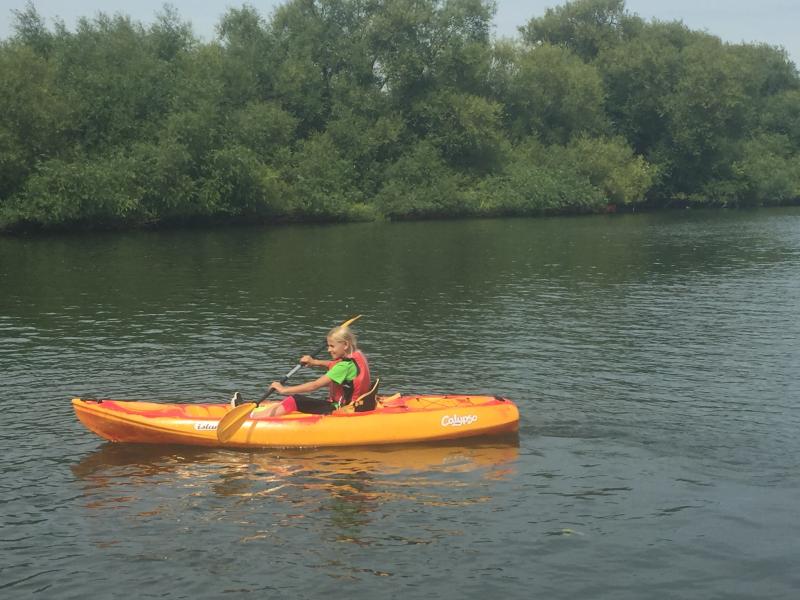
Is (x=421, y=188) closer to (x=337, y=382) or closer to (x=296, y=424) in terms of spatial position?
(x=337, y=382)

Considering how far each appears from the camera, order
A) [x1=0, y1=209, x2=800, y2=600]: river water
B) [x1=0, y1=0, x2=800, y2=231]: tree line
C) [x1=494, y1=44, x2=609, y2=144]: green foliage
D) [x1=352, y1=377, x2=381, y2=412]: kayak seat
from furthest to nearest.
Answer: [x1=494, y1=44, x2=609, y2=144]: green foliage, [x1=0, y1=0, x2=800, y2=231]: tree line, [x1=352, y1=377, x2=381, y2=412]: kayak seat, [x1=0, y1=209, x2=800, y2=600]: river water

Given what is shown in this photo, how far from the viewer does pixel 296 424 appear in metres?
12.1

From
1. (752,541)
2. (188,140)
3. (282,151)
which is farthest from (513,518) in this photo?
(282,151)

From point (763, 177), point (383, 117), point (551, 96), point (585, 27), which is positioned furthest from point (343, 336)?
point (585, 27)

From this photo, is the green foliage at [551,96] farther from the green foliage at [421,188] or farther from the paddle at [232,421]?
the paddle at [232,421]

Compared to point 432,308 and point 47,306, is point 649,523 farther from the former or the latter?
point 47,306

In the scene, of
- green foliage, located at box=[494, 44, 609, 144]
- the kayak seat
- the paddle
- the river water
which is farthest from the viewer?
green foliage, located at box=[494, 44, 609, 144]

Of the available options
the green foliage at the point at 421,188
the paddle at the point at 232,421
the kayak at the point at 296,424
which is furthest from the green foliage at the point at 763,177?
the paddle at the point at 232,421

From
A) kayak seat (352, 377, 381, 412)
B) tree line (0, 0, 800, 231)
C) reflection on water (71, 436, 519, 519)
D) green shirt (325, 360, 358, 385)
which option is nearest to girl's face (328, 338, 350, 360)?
green shirt (325, 360, 358, 385)

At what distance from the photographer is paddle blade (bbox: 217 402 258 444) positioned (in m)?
11.8

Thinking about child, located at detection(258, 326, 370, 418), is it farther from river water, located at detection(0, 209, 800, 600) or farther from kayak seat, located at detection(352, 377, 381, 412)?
river water, located at detection(0, 209, 800, 600)

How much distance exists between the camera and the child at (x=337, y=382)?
12195 millimetres

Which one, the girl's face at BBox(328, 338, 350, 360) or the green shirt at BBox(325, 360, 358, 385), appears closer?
the girl's face at BBox(328, 338, 350, 360)

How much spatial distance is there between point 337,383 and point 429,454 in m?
1.51
